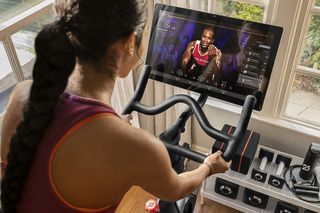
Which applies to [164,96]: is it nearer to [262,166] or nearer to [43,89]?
[262,166]

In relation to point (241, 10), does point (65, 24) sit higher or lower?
higher

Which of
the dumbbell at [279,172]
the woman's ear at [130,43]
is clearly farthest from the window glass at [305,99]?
the woman's ear at [130,43]

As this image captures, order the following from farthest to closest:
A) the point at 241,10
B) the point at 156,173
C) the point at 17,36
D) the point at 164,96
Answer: the point at 164,96 < the point at 241,10 < the point at 17,36 < the point at 156,173

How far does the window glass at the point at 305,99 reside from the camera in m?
2.13

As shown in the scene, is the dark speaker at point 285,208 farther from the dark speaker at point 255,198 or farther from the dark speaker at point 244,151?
the dark speaker at point 244,151

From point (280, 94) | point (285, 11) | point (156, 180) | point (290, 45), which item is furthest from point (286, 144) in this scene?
point (156, 180)

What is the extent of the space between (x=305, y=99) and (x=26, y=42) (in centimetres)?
170

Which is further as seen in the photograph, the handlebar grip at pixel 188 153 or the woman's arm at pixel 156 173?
the handlebar grip at pixel 188 153

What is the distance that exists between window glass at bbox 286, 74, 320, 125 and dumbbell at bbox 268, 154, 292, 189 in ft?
0.94

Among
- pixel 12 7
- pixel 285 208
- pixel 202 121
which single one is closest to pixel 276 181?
pixel 285 208

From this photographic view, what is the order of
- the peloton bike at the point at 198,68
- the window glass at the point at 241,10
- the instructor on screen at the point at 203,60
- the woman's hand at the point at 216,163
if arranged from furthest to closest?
the window glass at the point at 241,10 < the instructor on screen at the point at 203,60 < the peloton bike at the point at 198,68 < the woman's hand at the point at 216,163

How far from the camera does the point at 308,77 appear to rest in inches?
82.3

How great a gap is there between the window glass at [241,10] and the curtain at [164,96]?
82mm

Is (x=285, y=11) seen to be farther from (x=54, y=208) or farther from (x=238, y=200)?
(x=54, y=208)
